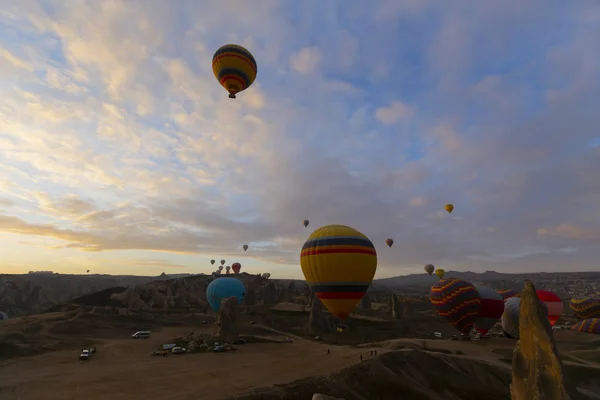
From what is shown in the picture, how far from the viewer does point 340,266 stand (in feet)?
92.3

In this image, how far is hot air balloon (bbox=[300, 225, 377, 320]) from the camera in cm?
2819

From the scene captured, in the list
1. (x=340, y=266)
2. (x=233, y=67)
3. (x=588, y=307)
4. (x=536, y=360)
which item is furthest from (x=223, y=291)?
(x=588, y=307)

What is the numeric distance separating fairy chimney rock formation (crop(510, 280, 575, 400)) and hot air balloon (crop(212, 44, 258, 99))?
3508cm

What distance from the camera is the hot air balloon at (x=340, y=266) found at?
1110 inches

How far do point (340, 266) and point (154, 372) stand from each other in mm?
21514

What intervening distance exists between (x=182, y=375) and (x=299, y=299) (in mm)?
76655

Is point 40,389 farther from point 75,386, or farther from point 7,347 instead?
point 7,347

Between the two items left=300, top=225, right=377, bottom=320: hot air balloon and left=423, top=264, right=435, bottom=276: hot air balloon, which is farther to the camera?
left=423, top=264, right=435, bottom=276: hot air balloon

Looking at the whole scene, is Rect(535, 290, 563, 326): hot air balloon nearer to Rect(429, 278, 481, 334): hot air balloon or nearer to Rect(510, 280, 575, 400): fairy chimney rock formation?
Rect(429, 278, 481, 334): hot air balloon

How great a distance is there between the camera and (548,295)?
6153 cm

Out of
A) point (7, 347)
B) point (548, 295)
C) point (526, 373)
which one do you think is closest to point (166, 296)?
point (7, 347)

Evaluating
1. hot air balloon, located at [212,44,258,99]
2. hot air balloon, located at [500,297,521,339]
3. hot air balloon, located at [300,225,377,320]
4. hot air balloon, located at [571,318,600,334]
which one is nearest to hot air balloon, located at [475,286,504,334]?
hot air balloon, located at [500,297,521,339]

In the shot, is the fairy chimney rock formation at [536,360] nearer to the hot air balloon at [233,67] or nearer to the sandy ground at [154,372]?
the sandy ground at [154,372]

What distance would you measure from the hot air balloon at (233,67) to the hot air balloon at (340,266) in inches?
849
